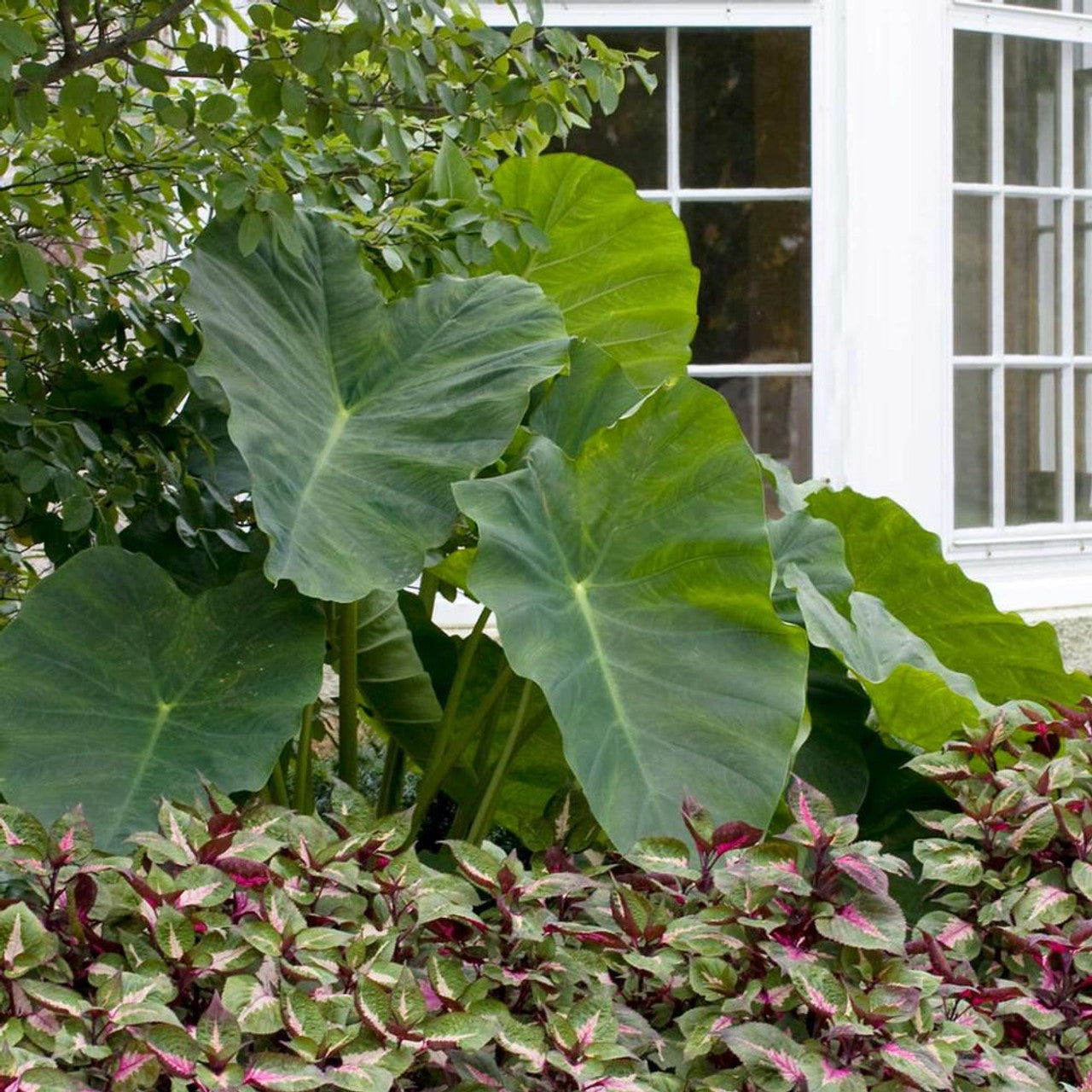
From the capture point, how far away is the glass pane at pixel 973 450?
3629 mm

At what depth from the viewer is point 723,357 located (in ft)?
11.6

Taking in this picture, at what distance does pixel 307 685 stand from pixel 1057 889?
0.72m

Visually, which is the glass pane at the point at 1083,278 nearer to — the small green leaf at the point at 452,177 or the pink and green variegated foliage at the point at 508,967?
the small green leaf at the point at 452,177

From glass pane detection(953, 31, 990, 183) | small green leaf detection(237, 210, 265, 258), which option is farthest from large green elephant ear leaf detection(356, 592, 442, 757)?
glass pane detection(953, 31, 990, 183)

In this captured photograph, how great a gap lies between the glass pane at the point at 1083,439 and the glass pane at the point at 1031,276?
0.44 ft

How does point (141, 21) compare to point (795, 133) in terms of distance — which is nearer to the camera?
point (141, 21)

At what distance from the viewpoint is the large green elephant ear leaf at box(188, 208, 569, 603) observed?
1.48 m

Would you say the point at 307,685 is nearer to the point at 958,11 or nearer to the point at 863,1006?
the point at 863,1006

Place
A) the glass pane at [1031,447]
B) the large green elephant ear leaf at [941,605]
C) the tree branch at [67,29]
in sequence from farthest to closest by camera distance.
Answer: the glass pane at [1031,447]
the large green elephant ear leaf at [941,605]
the tree branch at [67,29]

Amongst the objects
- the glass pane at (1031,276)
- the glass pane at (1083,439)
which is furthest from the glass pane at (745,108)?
the glass pane at (1083,439)

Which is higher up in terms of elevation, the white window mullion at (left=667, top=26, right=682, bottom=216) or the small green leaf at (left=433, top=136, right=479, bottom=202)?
the white window mullion at (left=667, top=26, right=682, bottom=216)

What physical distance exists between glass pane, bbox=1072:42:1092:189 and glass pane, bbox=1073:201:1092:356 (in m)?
0.08

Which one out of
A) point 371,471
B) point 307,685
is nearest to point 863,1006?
point 307,685

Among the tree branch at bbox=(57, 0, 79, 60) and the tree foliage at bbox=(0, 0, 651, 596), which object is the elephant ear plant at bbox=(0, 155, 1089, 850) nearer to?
the tree foliage at bbox=(0, 0, 651, 596)
